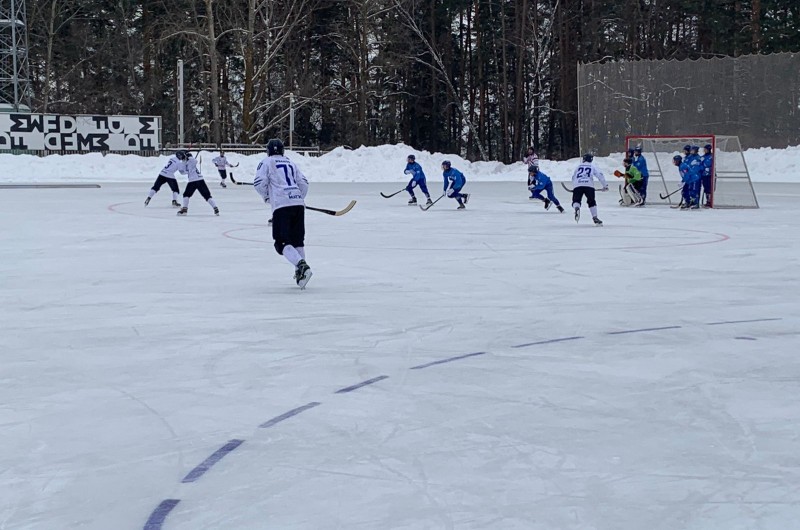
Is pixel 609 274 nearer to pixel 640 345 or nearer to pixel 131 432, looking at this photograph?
pixel 640 345

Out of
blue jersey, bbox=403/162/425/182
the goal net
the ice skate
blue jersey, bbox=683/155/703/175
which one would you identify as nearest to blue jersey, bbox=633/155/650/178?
the goal net

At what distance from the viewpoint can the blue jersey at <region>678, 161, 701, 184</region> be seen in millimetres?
18781

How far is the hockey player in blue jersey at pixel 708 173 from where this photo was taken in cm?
1889

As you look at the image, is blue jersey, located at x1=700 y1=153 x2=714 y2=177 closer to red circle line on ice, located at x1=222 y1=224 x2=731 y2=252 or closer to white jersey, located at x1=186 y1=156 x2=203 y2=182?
red circle line on ice, located at x1=222 y1=224 x2=731 y2=252

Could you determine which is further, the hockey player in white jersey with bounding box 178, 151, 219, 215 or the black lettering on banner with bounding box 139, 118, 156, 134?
the black lettering on banner with bounding box 139, 118, 156, 134

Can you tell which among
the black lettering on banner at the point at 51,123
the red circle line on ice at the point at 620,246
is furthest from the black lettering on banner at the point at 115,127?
the red circle line on ice at the point at 620,246

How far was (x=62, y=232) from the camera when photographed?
13438 millimetres

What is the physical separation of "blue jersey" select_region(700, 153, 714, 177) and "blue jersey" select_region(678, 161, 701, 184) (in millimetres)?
135

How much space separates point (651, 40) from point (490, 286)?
4084 centimetres

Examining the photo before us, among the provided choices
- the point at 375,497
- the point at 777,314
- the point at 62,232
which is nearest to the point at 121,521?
the point at 375,497

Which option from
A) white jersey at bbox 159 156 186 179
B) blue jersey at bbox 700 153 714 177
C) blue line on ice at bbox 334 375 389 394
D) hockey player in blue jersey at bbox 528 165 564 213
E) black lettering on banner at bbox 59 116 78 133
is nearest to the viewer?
blue line on ice at bbox 334 375 389 394

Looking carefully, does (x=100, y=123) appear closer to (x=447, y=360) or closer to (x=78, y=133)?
(x=78, y=133)

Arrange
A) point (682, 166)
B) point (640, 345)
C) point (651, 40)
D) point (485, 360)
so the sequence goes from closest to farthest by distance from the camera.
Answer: point (485, 360)
point (640, 345)
point (682, 166)
point (651, 40)

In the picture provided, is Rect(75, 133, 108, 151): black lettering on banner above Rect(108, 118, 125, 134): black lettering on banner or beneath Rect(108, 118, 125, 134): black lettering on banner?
beneath
